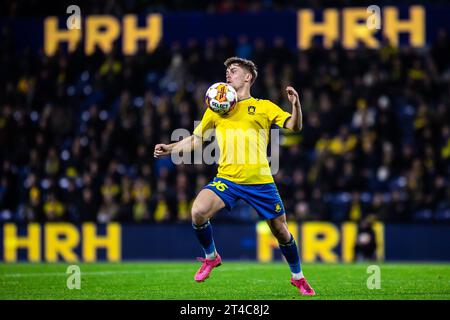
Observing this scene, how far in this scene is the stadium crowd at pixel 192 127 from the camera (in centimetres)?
2095

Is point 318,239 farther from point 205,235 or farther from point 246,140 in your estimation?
point 246,140

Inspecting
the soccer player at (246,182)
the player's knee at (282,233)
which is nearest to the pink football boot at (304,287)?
the soccer player at (246,182)

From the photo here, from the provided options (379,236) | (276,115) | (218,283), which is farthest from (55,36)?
(276,115)

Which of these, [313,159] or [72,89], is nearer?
[313,159]

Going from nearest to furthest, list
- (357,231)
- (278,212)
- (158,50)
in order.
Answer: (278,212) < (357,231) < (158,50)

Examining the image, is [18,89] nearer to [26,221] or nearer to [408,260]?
[26,221]

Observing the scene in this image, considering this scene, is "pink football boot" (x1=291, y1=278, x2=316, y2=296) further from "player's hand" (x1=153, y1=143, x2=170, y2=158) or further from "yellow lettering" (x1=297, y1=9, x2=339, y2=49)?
"yellow lettering" (x1=297, y1=9, x2=339, y2=49)

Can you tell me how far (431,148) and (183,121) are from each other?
5786 millimetres

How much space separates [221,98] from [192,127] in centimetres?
1163

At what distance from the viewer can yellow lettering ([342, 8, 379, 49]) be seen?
938 inches

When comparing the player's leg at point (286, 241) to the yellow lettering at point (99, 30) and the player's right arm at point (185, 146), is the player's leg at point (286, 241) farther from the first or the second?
the yellow lettering at point (99, 30)

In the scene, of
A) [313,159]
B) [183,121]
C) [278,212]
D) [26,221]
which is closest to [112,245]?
[26,221]

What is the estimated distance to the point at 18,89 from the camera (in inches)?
984

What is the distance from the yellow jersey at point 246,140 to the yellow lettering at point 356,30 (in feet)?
44.3
